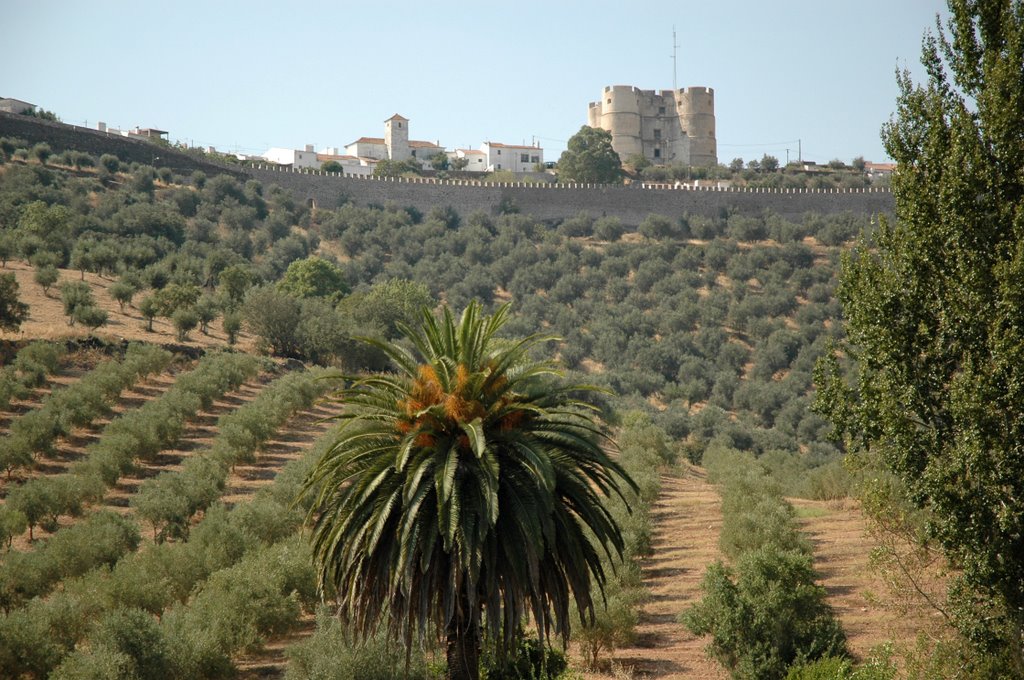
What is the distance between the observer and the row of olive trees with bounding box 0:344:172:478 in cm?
2175

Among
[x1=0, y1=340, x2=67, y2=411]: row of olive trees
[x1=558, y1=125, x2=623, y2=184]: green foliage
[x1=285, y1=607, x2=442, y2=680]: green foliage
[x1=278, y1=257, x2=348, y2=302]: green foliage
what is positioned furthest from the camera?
[x1=558, y1=125, x2=623, y2=184]: green foliage

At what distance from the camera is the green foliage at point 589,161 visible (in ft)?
260

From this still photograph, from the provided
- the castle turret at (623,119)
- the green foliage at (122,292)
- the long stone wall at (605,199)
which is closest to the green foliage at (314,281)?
the green foliage at (122,292)

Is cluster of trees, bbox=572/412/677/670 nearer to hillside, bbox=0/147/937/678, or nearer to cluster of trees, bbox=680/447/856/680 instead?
hillside, bbox=0/147/937/678

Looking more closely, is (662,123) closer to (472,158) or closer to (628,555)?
(472,158)

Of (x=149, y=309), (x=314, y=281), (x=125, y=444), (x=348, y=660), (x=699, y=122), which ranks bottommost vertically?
(x=348, y=660)

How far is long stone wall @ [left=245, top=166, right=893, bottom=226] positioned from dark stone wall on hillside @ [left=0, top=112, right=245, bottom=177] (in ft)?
16.0

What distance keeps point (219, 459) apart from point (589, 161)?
197ft

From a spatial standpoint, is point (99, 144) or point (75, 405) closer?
point (75, 405)

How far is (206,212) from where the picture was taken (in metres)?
58.8

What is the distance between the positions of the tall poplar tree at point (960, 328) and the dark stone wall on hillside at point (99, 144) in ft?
195

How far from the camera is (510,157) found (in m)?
97.4

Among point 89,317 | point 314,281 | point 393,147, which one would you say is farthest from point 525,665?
point 393,147

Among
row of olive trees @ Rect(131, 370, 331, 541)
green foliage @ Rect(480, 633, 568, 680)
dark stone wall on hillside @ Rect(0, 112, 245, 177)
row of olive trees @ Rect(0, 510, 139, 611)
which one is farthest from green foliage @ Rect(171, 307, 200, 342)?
dark stone wall on hillside @ Rect(0, 112, 245, 177)
